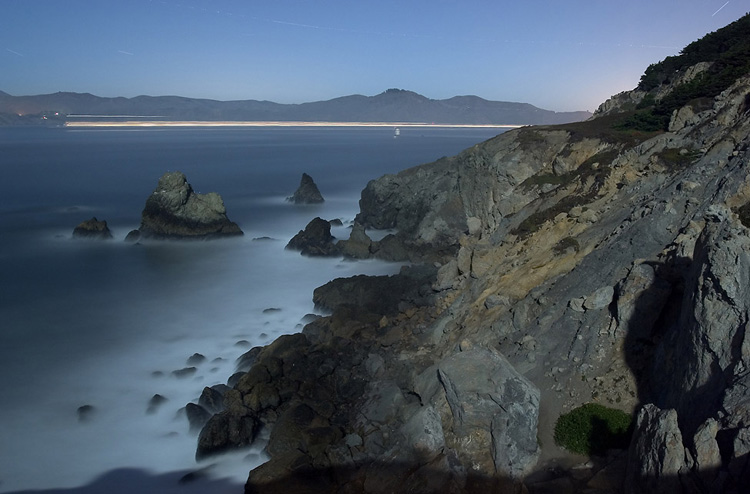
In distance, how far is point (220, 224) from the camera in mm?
47375

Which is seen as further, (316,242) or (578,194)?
(316,242)

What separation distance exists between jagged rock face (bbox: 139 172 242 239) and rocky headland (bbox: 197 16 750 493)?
21484 mm

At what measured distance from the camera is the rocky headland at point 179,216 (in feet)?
152

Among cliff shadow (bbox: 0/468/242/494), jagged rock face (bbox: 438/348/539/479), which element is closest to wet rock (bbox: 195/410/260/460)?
cliff shadow (bbox: 0/468/242/494)

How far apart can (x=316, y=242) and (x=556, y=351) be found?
27088 millimetres

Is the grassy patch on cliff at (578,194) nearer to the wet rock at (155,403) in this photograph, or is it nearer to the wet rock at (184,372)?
the wet rock at (184,372)

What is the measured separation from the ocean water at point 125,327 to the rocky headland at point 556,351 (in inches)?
98.1

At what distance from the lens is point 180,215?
47000 mm

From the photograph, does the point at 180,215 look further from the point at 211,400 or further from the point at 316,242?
the point at 211,400

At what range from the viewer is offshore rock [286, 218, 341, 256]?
39812 mm

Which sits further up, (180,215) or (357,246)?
(180,215)

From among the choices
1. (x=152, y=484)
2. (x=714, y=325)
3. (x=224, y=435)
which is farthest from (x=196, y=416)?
(x=714, y=325)

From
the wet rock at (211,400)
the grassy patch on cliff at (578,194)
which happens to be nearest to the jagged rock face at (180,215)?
the wet rock at (211,400)

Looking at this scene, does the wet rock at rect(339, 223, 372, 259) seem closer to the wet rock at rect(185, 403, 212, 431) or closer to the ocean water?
the ocean water
